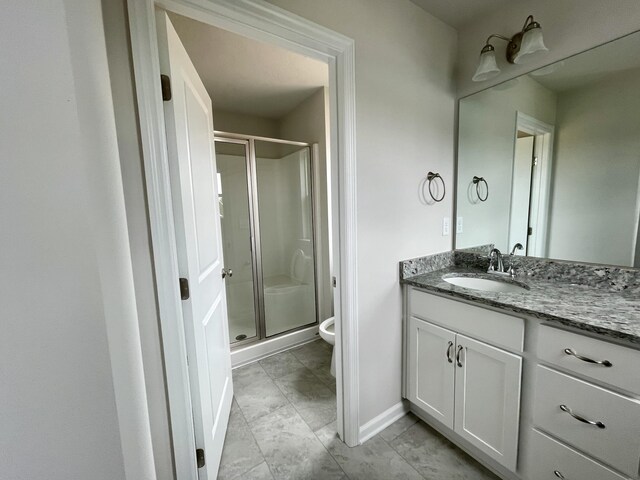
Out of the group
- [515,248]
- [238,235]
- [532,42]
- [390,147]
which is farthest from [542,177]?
[238,235]

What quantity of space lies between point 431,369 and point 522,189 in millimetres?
1256

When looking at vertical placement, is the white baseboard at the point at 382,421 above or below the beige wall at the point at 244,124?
below

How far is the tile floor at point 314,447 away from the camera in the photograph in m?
1.26

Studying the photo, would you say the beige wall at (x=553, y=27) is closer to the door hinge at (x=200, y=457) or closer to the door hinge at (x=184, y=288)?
the door hinge at (x=184, y=288)

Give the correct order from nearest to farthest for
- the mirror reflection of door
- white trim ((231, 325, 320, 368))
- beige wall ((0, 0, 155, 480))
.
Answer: beige wall ((0, 0, 155, 480)) → the mirror reflection of door → white trim ((231, 325, 320, 368))

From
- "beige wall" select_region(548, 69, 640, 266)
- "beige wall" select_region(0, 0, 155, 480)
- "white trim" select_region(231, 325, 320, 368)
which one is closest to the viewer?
"beige wall" select_region(0, 0, 155, 480)

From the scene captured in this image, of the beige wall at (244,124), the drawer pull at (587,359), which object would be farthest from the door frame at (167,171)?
the beige wall at (244,124)

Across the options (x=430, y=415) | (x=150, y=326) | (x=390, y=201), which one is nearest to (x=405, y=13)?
(x=390, y=201)

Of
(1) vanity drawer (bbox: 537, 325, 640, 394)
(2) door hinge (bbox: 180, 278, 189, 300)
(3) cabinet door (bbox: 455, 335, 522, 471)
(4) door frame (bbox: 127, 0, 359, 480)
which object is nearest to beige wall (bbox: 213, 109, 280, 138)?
(4) door frame (bbox: 127, 0, 359, 480)

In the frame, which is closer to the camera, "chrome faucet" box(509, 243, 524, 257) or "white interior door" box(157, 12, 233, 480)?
"white interior door" box(157, 12, 233, 480)

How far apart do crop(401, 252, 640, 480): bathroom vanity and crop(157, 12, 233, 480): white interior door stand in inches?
43.9

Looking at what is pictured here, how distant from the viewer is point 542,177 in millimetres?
1494

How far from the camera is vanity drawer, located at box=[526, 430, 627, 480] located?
893 millimetres

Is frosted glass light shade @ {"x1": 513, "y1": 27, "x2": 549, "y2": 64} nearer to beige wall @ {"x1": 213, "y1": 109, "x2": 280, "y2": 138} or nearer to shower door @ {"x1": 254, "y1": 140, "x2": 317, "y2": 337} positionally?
shower door @ {"x1": 254, "y1": 140, "x2": 317, "y2": 337}
